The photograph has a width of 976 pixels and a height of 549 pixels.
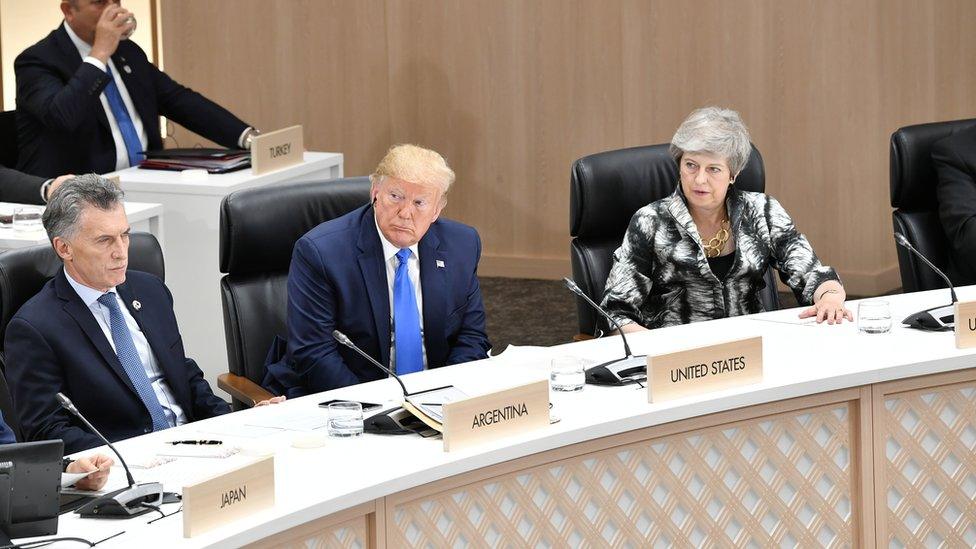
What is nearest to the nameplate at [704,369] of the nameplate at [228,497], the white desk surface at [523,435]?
the white desk surface at [523,435]

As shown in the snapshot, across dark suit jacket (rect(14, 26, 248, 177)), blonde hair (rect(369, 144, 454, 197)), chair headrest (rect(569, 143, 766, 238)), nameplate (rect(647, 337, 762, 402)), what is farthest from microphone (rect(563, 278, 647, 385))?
dark suit jacket (rect(14, 26, 248, 177))

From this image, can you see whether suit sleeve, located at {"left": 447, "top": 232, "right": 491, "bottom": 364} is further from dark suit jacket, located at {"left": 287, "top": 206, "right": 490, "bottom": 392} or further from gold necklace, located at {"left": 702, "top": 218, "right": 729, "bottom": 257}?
gold necklace, located at {"left": 702, "top": 218, "right": 729, "bottom": 257}

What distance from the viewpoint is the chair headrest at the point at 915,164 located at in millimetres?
4133

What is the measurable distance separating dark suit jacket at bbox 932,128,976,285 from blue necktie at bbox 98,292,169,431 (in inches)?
89.0

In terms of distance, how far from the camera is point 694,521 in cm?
281

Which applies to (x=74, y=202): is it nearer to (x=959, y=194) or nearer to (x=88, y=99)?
(x=88, y=99)

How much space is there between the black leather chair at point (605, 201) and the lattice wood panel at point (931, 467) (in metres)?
1.01

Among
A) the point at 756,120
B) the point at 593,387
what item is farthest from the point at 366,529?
the point at 756,120

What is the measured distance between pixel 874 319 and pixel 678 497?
2.37 ft

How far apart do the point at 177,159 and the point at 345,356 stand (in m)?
1.99

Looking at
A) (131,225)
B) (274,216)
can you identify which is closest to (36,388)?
(274,216)

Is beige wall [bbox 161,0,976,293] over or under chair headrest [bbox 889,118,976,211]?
over

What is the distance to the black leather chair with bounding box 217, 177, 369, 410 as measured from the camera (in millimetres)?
3639

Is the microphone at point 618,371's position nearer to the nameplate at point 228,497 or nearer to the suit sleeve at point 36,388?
the nameplate at point 228,497
